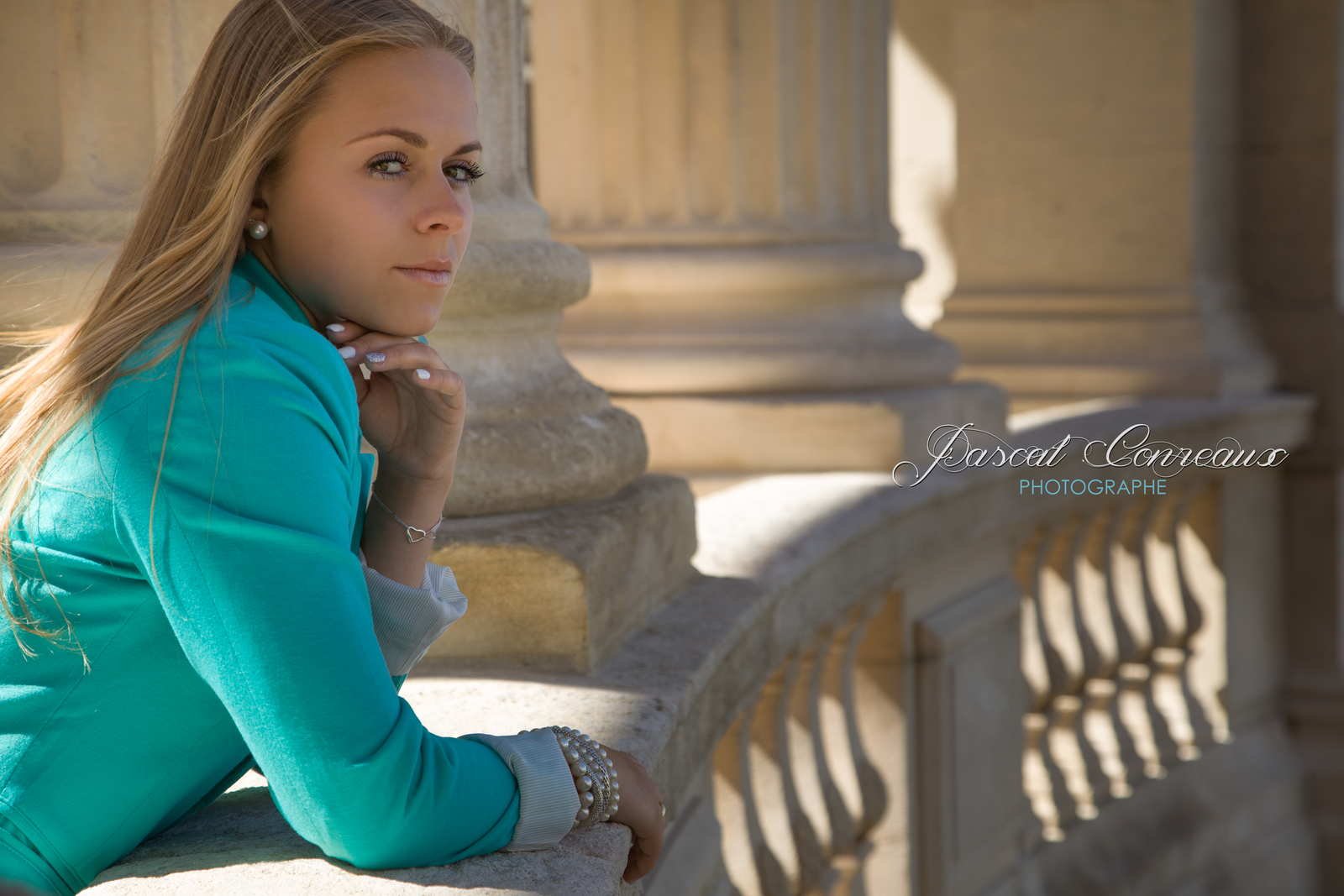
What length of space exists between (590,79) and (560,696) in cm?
390

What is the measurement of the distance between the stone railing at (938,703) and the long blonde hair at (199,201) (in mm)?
644

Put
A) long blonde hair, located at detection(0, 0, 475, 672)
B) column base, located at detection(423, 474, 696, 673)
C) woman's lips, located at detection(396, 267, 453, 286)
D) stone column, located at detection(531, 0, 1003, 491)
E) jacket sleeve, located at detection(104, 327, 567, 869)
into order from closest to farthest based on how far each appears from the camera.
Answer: jacket sleeve, located at detection(104, 327, 567, 869) < long blonde hair, located at detection(0, 0, 475, 672) < woman's lips, located at detection(396, 267, 453, 286) < column base, located at detection(423, 474, 696, 673) < stone column, located at detection(531, 0, 1003, 491)

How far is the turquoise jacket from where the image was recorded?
7.27 feet

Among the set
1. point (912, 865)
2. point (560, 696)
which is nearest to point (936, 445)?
point (912, 865)

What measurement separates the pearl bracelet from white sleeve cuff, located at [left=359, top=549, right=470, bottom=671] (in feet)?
0.85

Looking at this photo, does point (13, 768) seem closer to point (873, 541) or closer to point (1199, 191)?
point (873, 541)

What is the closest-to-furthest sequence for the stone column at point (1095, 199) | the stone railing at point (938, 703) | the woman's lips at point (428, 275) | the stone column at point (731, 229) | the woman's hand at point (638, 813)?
the woman's lips at point (428, 275) → the woman's hand at point (638, 813) → the stone railing at point (938, 703) → the stone column at point (731, 229) → the stone column at point (1095, 199)

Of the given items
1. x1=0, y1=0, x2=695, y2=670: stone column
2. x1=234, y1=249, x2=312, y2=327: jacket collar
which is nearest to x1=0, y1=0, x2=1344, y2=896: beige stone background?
x1=0, y1=0, x2=695, y2=670: stone column

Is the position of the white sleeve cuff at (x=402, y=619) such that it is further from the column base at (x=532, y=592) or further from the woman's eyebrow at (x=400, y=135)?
the column base at (x=532, y=592)

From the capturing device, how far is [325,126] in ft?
8.25

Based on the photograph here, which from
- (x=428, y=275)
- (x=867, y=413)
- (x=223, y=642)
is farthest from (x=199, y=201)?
(x=867, y=413)

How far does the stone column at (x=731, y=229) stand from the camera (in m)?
6.96

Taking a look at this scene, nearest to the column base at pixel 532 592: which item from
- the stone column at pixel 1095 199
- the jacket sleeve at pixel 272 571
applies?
the jacket sleeve at pixel 272 571

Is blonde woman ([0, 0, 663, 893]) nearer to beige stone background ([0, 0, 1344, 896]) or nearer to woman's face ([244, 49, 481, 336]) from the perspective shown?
woman's face ([244, 49, 481, 336])
